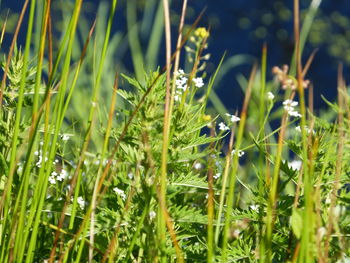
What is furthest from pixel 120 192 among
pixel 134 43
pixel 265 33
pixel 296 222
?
pixel 265 33

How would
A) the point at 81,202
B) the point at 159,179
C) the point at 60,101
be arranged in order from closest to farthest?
the point at 60,101
the point at 159,179
the point at 81,202

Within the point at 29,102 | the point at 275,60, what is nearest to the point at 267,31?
the point at 275,60

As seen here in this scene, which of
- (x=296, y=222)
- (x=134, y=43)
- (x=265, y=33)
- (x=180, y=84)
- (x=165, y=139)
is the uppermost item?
(x=265, y=33)

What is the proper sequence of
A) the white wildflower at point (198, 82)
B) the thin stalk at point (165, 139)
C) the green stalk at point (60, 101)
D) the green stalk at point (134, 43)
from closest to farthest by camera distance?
the thin stalk at point (165, 139) < the green stalk at point (60, 101) < the white wildflower at point (198, 82) < the green stalk at point (134, 43)

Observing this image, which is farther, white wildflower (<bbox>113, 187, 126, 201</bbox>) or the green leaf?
white wildflower (<bbox>113, 187, 126, 201</bbox>)

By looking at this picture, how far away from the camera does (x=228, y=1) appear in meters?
5.49

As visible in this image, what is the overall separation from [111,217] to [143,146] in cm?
24

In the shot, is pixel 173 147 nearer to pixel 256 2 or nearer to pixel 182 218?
pixel 182 218

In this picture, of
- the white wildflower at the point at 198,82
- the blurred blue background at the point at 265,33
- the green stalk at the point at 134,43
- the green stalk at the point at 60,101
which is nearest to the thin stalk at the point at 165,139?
the green stalk at the point at 60,101

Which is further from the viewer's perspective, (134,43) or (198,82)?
(134,43)

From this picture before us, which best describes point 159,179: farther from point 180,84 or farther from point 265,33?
point 265,33

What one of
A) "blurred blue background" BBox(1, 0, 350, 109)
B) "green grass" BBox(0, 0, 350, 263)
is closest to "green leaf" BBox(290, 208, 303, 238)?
"green grass" BBox(0, 0, 350, 263)

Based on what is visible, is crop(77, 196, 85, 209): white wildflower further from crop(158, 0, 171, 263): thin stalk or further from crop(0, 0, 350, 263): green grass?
crop(158, 0, 171, 263): thin stalk

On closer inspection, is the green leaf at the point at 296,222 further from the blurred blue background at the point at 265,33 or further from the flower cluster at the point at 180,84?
the blurred blue background at the point at 265,33
